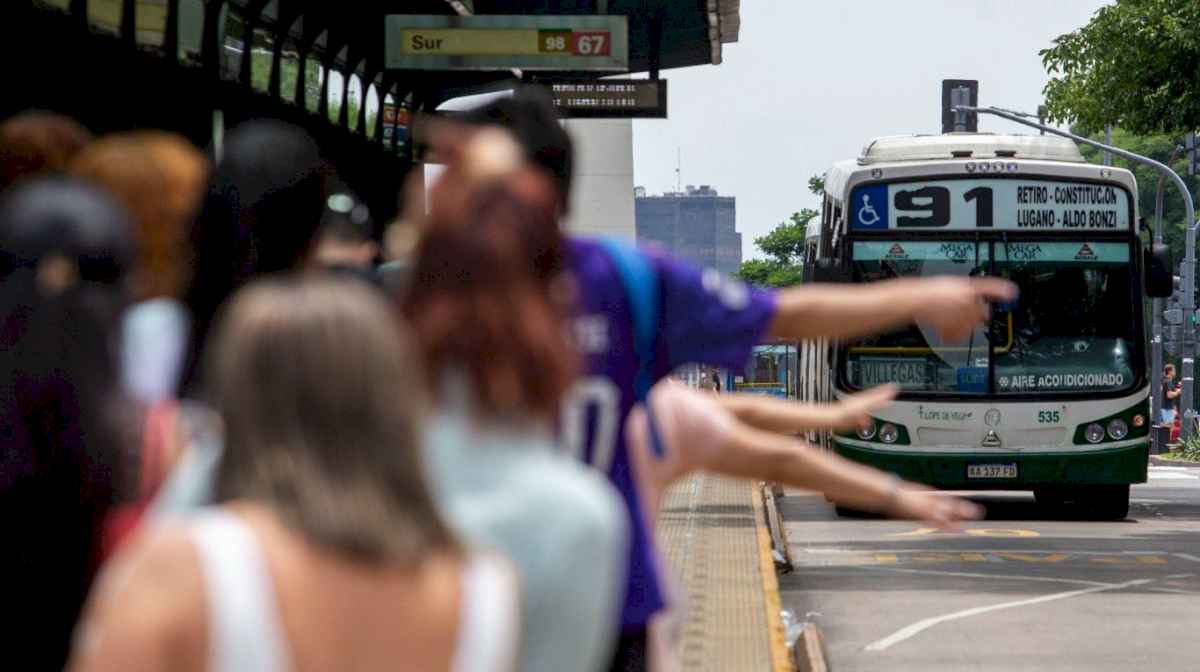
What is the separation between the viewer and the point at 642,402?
3.68m

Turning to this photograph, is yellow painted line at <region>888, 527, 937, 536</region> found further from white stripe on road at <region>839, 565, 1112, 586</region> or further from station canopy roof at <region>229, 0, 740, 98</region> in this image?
station canopy roof at <region>229, 0, 740, 98</region>

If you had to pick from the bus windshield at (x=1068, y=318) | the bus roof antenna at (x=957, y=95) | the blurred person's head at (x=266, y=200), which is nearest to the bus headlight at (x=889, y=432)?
the bus windshield at (x=1068, y=318)

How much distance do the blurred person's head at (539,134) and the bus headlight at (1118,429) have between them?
17005mm

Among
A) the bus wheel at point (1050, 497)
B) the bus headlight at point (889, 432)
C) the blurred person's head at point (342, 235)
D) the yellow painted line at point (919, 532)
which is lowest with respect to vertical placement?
the bus wheel at point (1050, 497)

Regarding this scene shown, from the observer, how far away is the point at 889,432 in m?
20.1

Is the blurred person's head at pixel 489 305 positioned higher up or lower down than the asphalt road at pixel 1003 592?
higher up

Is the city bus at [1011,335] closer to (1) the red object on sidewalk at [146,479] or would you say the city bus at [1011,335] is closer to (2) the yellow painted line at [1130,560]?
(2) the yellow painted line at [1130,560]

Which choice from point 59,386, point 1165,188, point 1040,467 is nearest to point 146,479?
point 59,386

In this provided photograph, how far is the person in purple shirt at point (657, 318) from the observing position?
355cm

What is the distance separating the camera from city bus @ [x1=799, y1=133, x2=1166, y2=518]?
1967 centimetres

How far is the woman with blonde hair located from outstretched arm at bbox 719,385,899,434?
1679 mm

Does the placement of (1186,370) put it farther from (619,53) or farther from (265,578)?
(265,578)

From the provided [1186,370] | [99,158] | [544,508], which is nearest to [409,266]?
[544,508]

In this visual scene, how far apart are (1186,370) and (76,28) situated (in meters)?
33.1
